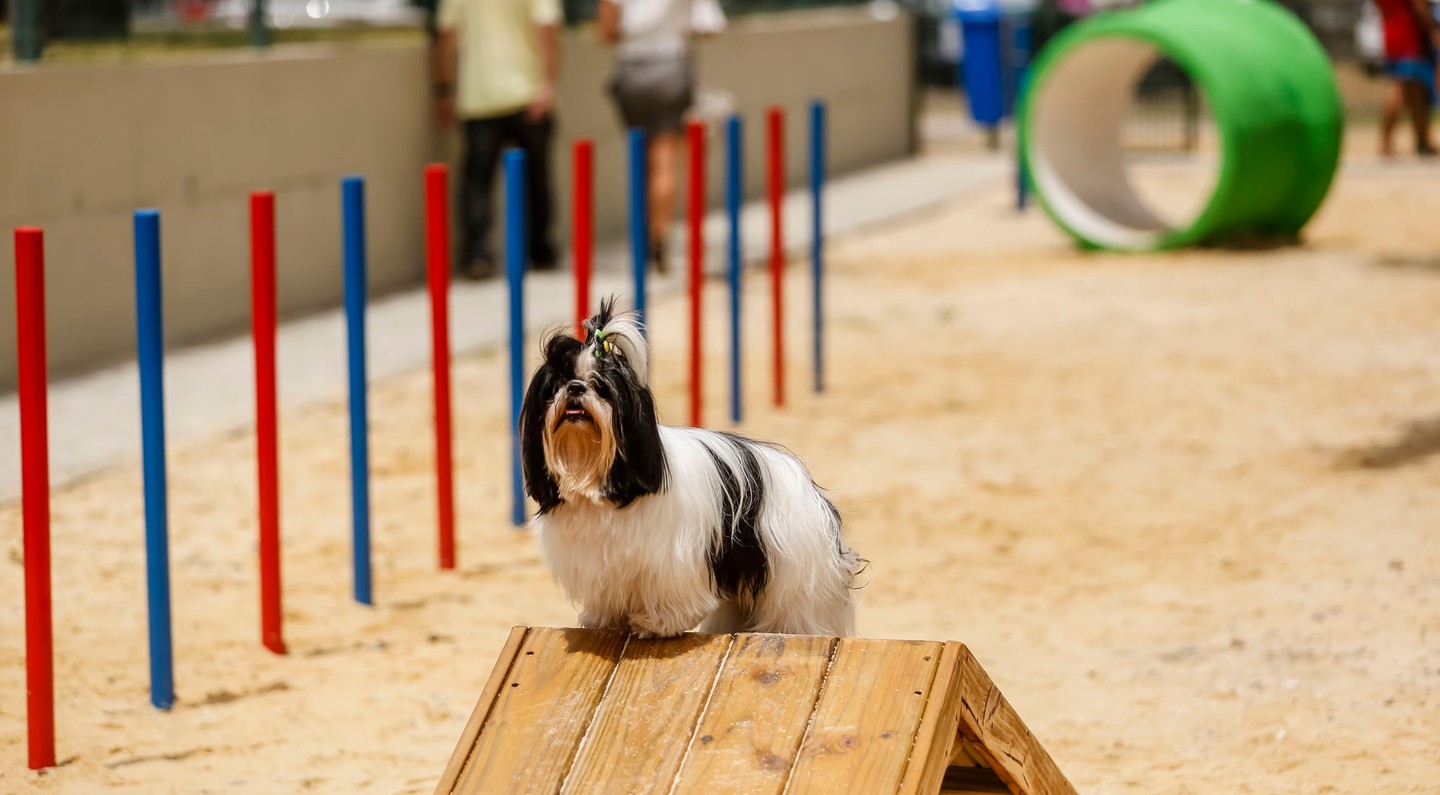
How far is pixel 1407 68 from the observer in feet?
53.3

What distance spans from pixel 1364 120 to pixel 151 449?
1896 cm

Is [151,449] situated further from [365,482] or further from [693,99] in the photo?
[693,99]

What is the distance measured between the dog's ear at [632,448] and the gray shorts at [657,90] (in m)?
7.79

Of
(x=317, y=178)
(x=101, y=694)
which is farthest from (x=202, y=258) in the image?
(x=101, y=694)

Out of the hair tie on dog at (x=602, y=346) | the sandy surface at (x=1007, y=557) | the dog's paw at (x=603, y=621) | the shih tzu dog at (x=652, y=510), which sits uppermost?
the hair tie on dog at (x=602, y=346)

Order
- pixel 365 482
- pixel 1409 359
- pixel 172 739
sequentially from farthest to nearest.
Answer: pixel 1409 359, pixel 365 482, pixel 172 739

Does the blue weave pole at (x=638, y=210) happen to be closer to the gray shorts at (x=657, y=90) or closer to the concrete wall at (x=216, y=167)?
the concrete wall at (x=216, y=167)

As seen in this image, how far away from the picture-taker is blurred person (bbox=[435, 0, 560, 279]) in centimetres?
1059

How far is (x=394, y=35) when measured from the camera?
11195mm

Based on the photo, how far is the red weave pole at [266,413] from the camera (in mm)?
4816

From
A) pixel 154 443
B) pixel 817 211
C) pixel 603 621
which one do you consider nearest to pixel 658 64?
pixel 817 211

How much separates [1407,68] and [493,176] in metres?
9.30

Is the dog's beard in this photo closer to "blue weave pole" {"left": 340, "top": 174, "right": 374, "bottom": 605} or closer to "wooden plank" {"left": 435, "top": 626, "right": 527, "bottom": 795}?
"wooden plank" {"left": 435, "top": 626, "right": 527, "bottom": 795}

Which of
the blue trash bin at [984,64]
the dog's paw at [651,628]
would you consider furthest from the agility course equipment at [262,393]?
the blue trash bin at [984,64]
